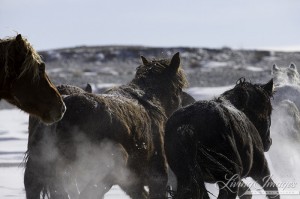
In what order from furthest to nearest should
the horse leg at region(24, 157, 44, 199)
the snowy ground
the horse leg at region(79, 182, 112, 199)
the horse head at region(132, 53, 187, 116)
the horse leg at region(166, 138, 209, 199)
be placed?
the snowy ground < the horse head at region(132, 53, 187, 116) < the horse leg at region(24, 157, 44, 199) < the horse leg at region(79, 182, 112, 199) < the horse leg at region(166, 138, 209, 199)

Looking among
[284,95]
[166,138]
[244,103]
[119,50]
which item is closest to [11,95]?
[166,138]

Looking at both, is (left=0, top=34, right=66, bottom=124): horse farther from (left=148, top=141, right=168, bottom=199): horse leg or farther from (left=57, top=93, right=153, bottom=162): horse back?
(left=148, top=141, right=168, bottom=199): horse leg

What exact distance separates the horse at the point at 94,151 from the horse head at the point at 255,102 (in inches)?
40.1

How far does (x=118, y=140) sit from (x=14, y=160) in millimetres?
7332

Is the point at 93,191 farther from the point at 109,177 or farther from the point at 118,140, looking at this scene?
the point at 118,140

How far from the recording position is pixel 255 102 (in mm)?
8594

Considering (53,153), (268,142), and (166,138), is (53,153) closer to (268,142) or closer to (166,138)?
(166,138)

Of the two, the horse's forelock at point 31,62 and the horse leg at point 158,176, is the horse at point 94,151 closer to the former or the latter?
the horse leg at point 158,176

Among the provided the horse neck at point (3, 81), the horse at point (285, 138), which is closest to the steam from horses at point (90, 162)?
the horse neck at point (3, 81)

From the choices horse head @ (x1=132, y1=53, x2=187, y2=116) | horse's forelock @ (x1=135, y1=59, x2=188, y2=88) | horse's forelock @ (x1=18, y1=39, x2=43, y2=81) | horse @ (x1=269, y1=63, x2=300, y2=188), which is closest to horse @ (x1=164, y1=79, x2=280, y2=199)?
horse's forelock @ (x1=18, y1=39, x2=43, y2=81)

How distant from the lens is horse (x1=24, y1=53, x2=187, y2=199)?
7543mm

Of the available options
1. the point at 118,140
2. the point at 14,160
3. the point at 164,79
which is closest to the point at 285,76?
the point at 164,79

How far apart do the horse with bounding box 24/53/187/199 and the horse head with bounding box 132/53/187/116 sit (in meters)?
1.04

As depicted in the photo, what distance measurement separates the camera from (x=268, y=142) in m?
8.82
